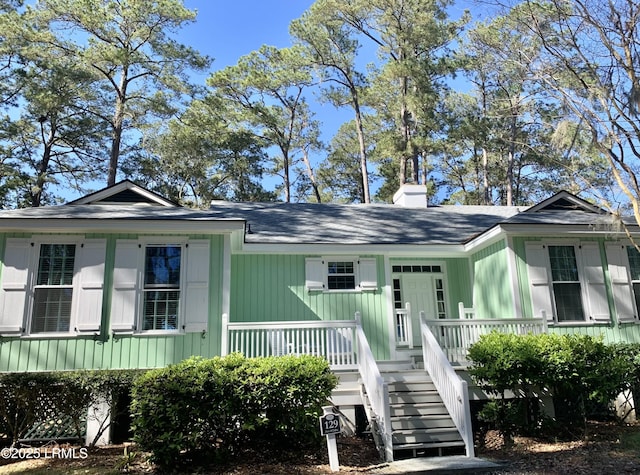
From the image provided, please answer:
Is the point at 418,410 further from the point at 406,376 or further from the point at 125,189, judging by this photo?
the point at 125,189

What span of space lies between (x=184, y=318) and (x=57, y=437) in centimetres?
250

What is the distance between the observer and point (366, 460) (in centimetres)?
638

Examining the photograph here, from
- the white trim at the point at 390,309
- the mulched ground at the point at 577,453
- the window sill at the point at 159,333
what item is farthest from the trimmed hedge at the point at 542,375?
the window sill at the point at 159,333

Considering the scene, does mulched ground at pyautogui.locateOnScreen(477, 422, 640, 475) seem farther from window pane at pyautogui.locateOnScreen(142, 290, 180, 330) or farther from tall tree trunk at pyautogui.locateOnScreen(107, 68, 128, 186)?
tall tree trunk at pyautogui.locateOnScreen(107, 68, 128, 186)

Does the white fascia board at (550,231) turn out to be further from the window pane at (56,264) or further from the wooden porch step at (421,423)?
the window pane at (56,264)

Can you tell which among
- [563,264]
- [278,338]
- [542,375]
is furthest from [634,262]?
[278,338]

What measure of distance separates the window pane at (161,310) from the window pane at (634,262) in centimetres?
890

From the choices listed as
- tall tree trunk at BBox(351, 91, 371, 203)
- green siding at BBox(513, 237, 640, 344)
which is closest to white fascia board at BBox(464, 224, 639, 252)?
green siding at BBox(513, 237, 640, 344)

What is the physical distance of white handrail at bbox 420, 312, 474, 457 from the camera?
6480mm

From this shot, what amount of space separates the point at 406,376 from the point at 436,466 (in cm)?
228

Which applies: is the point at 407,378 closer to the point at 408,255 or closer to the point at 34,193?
the point at 408,255

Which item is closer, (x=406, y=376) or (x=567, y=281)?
(x=406, y=376)

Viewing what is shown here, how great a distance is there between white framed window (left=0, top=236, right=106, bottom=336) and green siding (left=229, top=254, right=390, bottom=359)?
2672mm

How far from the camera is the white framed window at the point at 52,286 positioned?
7742 mm
